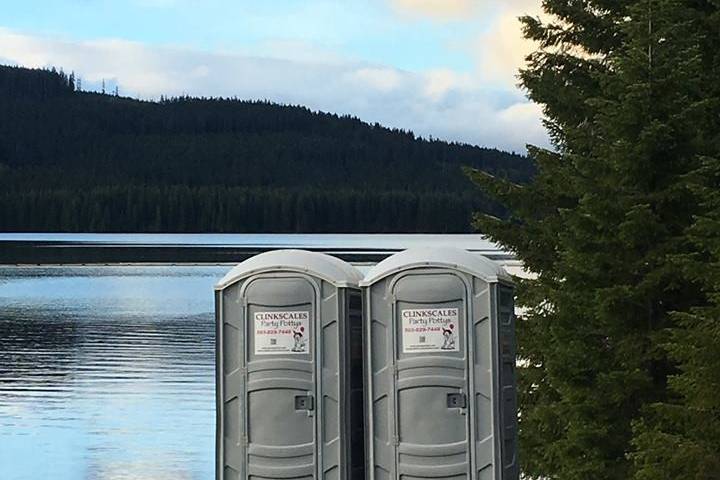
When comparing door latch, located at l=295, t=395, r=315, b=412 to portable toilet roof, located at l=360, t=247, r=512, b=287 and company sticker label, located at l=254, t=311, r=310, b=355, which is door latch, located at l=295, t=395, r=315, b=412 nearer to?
company sticker label, located at l=254, t=311, r=310, b=355

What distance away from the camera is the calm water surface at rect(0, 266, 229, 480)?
74.0 ft

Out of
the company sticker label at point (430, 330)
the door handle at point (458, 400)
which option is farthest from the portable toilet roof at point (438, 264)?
the door handle at point (458, 400)

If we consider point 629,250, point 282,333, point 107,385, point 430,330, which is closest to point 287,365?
point 282,333

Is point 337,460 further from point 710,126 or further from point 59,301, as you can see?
point 59,301

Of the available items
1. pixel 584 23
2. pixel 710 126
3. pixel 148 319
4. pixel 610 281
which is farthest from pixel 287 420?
pixel 148 319

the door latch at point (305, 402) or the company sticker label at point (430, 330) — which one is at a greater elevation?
the company sticker label at point (430, 330)

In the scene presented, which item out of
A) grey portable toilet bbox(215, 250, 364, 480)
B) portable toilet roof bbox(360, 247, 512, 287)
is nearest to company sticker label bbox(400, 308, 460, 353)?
portable toilet roof bbox(360, 247, 512, 287)

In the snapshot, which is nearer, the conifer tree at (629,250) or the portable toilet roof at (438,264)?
the portable toilet roof at (438,264)

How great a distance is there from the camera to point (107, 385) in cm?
3441

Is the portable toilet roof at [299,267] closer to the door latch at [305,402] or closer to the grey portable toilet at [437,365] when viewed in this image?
the grey portable toilet at [437,365]

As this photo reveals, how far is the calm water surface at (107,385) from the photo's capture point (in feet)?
74.0

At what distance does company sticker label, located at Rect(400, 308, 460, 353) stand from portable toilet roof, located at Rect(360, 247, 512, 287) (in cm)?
23

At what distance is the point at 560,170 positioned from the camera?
1209 cm

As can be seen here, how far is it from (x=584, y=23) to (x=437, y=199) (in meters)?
184
